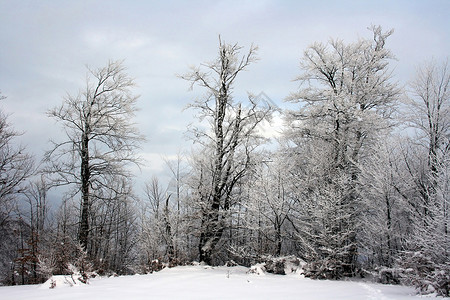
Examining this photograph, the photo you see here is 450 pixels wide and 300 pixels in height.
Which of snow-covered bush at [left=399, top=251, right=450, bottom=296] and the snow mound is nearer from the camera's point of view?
snow-covered bush at [left=399, top=251, right=450, bottom=296]

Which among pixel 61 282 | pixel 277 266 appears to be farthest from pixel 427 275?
pixel 61 282

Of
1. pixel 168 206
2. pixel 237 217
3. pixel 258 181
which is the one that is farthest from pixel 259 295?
pixel 168 206

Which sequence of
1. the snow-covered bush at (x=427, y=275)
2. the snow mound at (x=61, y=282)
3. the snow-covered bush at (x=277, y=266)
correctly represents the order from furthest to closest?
1. the snow-covered bush at (x=277, y=266)
2. the snow mound at (x=61, y=282)
3. the snow-covered bush at (x=427, y=275)

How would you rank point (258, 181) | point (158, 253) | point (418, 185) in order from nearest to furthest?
point (418, 185) < point (258, 181) < point (158, 253)

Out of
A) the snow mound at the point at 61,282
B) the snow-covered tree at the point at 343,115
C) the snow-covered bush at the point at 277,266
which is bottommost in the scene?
the snow-covered bush at the point at 277,266

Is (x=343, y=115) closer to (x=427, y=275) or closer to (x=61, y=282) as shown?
(x=427, y=275)

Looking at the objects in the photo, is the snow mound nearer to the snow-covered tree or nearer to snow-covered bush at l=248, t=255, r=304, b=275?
snow-covered bush at l=248, t=255, r=304, b=275

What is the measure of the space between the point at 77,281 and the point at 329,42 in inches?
633

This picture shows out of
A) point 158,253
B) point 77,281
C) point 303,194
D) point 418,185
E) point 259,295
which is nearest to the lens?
point 259,295

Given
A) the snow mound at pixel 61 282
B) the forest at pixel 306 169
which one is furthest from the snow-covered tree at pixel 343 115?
the snow mound at pixel 61 282

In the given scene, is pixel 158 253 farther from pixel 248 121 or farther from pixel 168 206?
pixel 248 121

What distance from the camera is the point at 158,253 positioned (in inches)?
702

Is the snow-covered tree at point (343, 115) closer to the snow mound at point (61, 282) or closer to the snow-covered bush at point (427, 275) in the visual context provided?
the snow-covered bush at point (427, 275)

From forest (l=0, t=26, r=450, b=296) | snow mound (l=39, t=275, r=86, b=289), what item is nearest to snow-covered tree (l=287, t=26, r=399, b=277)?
forest (l=0, t=26, r=450, b=296)
